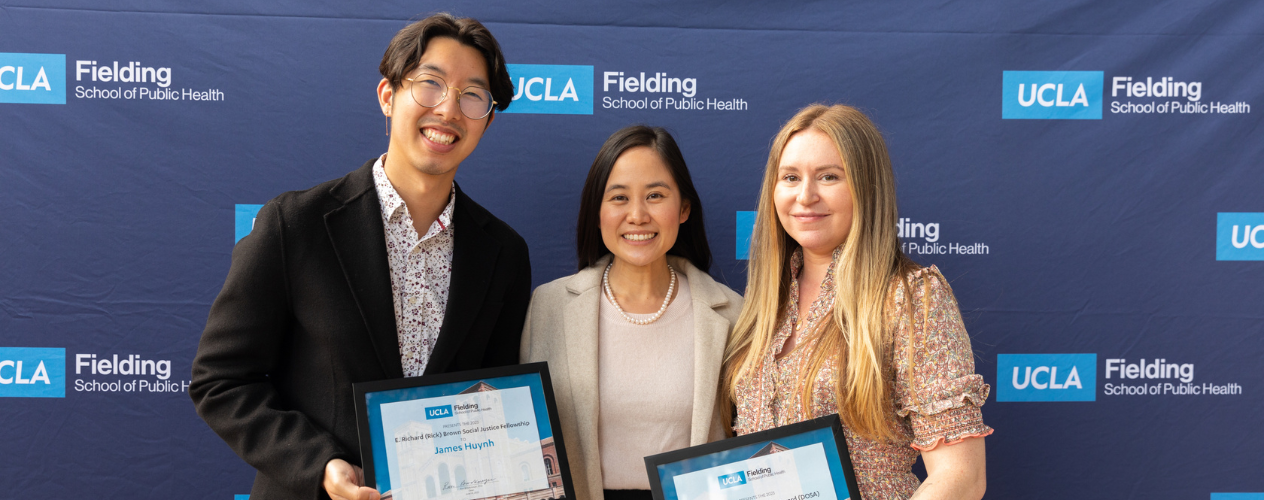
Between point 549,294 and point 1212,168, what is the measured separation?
8.16 feet

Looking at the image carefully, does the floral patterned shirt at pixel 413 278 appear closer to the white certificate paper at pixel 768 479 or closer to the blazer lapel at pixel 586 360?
the blazer lapel at pixel 586 360

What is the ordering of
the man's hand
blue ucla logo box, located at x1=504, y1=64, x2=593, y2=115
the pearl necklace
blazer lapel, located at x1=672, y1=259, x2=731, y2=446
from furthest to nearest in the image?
1. blue ucla logo box, located at x1=504, y1=64, x2=593, y2=115
2. the pearl necklace
3. blazer lapel, located at x1=672, y1=259, x2=731, y2=446
4. the man's hand

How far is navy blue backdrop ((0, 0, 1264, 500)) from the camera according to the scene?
8.20ft

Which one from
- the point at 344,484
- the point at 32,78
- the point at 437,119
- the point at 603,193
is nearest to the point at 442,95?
the point at 437,119

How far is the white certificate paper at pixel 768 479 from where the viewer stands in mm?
1559

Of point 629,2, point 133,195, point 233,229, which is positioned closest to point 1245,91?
point 629,2

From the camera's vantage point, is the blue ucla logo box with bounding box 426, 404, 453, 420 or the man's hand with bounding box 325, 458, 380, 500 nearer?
the man's hand with bounding box 325, 458, 380, 500

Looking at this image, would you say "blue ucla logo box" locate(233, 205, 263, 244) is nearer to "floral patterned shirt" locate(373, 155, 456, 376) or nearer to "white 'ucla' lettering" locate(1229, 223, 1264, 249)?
"floral patterned shirt" locate(373, 155, 456, 376)

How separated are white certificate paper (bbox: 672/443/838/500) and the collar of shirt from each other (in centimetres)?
86

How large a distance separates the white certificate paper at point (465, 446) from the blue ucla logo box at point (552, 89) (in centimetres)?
120

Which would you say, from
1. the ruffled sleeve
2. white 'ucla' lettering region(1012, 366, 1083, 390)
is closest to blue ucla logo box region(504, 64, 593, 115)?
the ruffled sleeve

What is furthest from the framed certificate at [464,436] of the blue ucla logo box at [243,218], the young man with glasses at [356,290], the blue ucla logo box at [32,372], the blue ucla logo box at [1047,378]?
the blue ucla logo box at [1047,378]

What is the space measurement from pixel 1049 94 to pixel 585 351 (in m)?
1.98

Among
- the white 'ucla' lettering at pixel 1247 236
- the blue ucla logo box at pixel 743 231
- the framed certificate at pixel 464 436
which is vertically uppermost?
the blue ucla logo box at pixel 743 231
